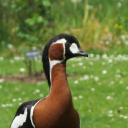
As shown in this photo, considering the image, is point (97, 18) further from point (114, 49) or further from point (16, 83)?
point (16, 83)

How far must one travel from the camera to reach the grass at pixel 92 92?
6.34m

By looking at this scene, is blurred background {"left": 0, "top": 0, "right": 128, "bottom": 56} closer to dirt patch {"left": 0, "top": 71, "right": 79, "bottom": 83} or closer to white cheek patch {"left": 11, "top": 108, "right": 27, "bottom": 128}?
dirt patch {"left": 0, "top": 71, "right": 79, "bottom": 83}

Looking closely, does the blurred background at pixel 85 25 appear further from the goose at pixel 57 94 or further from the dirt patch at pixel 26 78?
the goose at pixel 57 94

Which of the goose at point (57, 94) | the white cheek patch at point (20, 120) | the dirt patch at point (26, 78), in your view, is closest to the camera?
the goose at point (57, 94)

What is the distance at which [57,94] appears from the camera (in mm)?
3768

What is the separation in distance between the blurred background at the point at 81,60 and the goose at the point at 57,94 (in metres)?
2.27

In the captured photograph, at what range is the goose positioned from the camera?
375 cm

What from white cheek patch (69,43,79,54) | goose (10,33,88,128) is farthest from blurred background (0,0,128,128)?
white cheek patch (69,43,79,54)

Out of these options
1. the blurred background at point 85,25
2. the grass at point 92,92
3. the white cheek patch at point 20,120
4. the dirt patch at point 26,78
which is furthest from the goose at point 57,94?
the blurred background at point 85,25

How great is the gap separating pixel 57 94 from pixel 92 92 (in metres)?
4.18

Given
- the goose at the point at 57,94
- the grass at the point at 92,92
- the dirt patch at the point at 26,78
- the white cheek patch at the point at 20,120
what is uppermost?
the goose at the point at 57,94

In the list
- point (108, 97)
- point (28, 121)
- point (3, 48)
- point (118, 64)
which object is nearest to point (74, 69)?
point (118, 64)

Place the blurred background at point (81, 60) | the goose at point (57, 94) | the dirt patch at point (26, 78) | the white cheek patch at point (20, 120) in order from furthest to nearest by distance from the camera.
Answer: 1. the dirt patch at point (26, 78)
2. the blurred background at point (81, 60)
3. the white cheek patch at point (20, 120)
4. the goose at point (57, 94)

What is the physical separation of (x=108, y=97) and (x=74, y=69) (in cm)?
288
